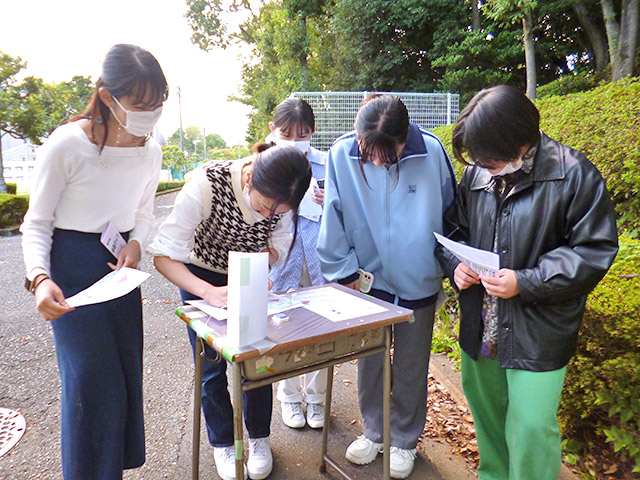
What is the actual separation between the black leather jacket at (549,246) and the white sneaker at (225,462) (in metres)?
1.33

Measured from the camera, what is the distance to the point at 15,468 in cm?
220

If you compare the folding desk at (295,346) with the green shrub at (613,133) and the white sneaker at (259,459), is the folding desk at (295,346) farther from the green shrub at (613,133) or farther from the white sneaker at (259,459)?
the green shrub at (613,133)

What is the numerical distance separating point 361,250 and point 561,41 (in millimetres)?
11125

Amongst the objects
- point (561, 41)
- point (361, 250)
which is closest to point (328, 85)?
point (561, 41)

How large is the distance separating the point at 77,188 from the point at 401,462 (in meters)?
1.85

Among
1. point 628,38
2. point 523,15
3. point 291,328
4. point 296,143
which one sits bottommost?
point 291,328

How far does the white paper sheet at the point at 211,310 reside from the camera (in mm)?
1548

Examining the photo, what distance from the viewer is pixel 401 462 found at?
2133mm

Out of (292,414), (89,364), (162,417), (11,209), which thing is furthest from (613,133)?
(11,209)

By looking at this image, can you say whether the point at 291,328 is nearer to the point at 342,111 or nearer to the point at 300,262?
the point at 300,262

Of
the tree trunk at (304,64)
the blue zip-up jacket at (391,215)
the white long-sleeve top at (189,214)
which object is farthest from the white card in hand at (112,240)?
the tree trunk at (304,64)

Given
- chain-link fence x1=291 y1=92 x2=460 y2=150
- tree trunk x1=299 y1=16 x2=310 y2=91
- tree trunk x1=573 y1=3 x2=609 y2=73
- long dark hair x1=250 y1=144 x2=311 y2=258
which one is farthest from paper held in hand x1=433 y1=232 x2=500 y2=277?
tree trunk x1=299 y1=16 x2=310 y2=91

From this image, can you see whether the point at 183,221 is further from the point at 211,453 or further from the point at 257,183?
the point at 211,453

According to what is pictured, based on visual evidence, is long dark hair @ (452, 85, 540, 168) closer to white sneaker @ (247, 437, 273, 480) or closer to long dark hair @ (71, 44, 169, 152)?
long dark hair @ (71, 44, 169, 152)
